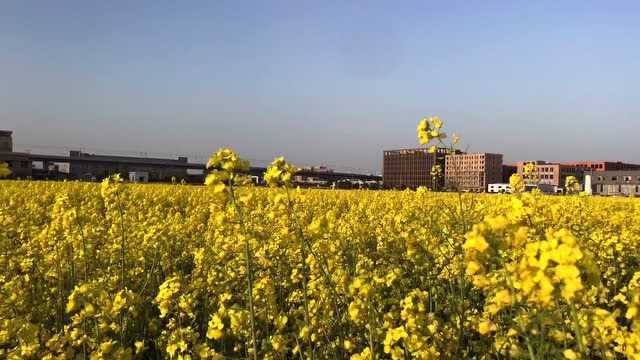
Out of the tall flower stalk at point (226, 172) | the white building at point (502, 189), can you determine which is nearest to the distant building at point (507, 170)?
the white building at point (502, 189)

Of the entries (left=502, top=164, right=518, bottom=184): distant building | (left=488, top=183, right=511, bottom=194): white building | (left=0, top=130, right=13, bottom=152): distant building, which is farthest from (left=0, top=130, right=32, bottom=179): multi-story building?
(left=502, top=164, right=518, bottom=184): distant building

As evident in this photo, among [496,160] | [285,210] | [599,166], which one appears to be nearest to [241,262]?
[285,210]

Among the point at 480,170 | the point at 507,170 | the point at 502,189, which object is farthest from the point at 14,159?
the point at 507,170

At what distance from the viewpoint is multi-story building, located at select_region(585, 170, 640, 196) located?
86312mm

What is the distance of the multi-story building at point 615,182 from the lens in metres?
86.3

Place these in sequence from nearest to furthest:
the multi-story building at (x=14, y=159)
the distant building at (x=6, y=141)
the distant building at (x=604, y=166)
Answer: the multi-story building at (x=14, y=159) < the distant building at (x=6, y=141) < the distant building at (x=604, y=166)

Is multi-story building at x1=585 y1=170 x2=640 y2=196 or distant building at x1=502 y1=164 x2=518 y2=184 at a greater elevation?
distant building at x1=502 y1=164 x2=518 y2=184

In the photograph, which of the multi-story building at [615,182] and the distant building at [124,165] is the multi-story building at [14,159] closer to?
the distant building at [124,165]

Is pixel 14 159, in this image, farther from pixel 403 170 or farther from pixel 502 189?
pixel 403 170

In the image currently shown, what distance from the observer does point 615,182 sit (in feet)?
294

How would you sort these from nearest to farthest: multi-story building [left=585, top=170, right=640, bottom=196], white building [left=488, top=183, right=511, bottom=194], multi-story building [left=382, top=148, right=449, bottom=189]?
white building [left=488, top=183, right=511, bottom=194] < multi-story building [left=585, top=170, right=640, bottom=196] < multi-story building [left=382, top=148, right=449, bottom=189]

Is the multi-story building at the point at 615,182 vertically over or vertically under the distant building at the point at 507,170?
under

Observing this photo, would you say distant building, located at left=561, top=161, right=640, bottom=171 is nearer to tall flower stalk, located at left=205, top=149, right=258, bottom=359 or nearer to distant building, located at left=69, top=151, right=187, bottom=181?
distant building, located at left=69, top=151, right=187, bottom=181

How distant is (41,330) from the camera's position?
2.60 metres
